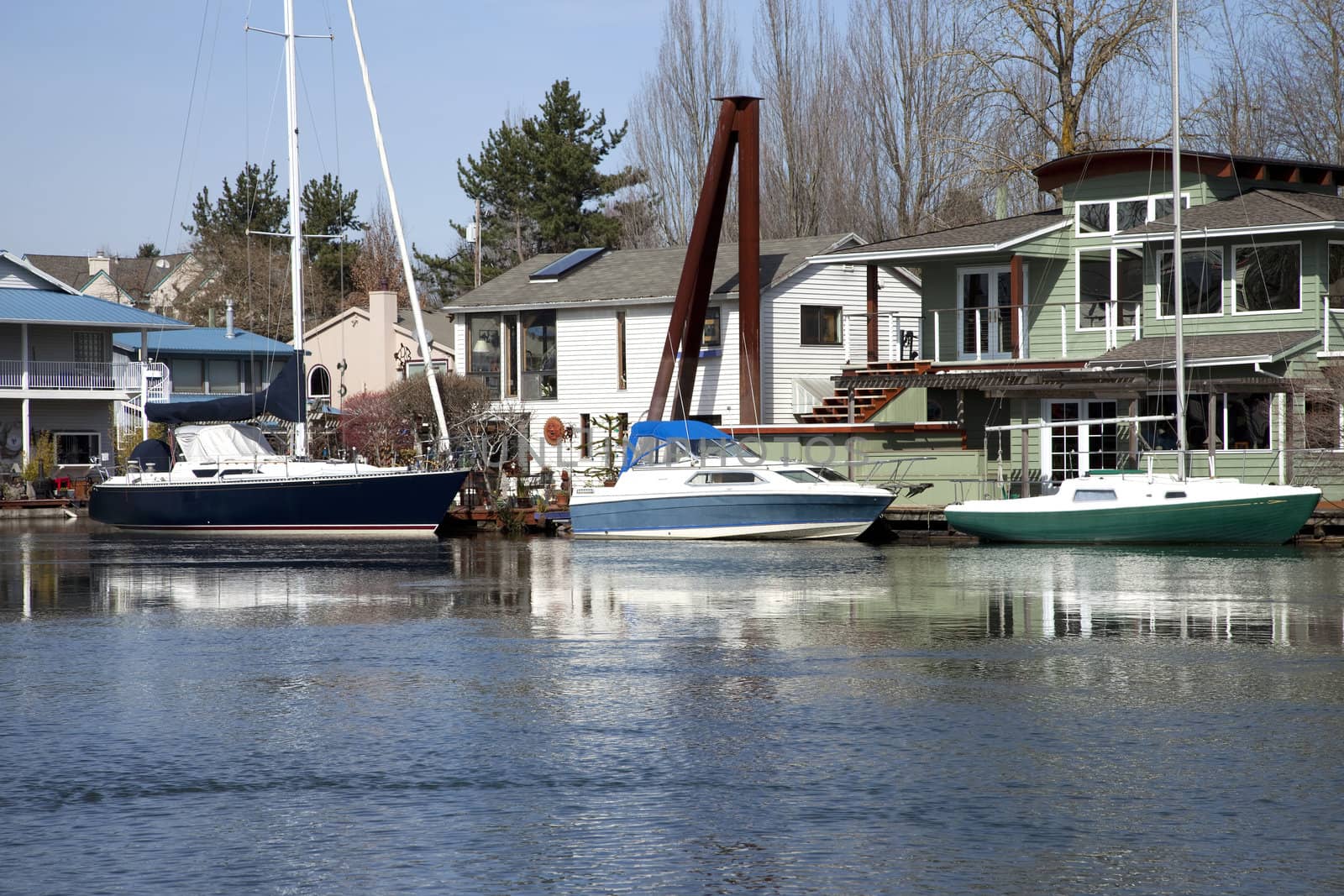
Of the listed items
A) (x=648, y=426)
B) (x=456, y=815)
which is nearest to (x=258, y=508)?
(x=648, y=426)

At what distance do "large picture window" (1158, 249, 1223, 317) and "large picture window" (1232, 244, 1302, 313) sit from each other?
45 centimetres

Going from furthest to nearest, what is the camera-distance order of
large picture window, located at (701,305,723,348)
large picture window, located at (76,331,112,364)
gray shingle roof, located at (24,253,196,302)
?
gray shingle roof, located at (24,253,196,302) < large picture window, located at (76,331,112,364) < large picture window, located at (701,305,723,348)

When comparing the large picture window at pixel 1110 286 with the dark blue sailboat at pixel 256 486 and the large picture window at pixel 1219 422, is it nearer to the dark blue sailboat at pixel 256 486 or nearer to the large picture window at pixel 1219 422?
the large picture window at pixel 1219 422

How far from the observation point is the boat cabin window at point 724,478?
126 ft

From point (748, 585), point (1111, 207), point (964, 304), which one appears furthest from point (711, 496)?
point (1111, 207)

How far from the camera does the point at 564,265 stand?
5588cm

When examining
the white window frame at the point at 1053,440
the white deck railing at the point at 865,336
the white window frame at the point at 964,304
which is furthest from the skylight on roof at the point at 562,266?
the white window frame at the point at 1053,440

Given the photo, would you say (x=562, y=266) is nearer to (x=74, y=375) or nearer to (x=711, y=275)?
(x=711, y=275)

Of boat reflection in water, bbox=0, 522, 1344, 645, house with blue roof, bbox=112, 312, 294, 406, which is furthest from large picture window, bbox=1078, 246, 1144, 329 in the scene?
house with blue roof, bbox=112, 312, 294, 406

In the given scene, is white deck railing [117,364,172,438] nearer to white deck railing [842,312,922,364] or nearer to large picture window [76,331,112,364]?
large picture window [76,331,112,364]

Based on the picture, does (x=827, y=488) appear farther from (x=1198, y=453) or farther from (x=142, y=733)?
(x=142, y=733)

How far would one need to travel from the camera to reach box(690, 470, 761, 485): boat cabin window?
3844cm

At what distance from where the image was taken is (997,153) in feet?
173

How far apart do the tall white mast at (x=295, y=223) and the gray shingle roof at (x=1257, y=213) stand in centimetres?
2047
